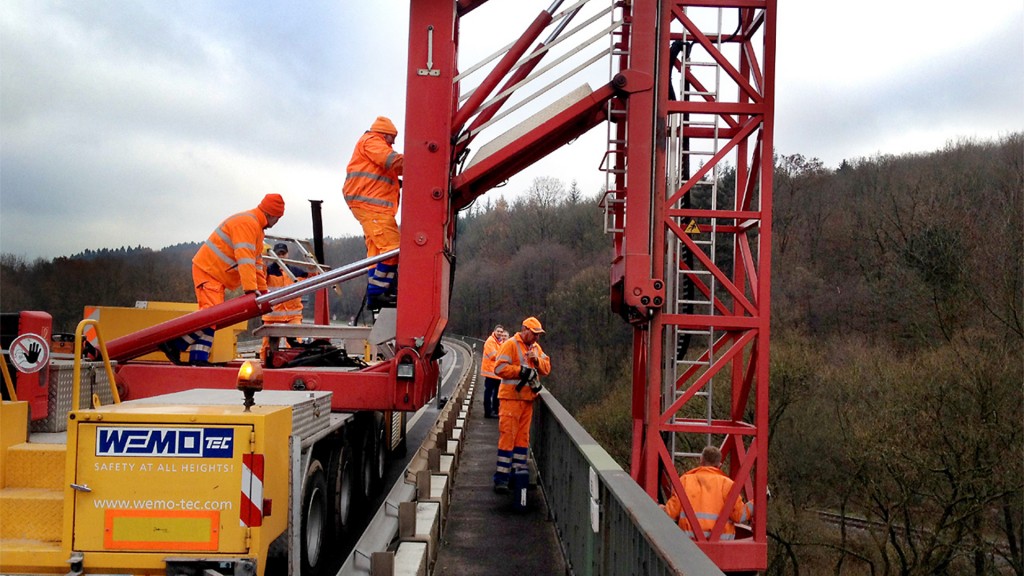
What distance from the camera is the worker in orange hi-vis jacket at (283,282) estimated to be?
1205 centimetres

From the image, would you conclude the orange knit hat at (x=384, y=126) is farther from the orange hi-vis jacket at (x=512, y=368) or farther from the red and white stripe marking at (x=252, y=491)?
the red and white stripe marking at (x=252, y=491)

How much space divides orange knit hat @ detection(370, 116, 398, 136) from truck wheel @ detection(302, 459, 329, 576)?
10.5 ft

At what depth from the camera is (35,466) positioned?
533 centimetres

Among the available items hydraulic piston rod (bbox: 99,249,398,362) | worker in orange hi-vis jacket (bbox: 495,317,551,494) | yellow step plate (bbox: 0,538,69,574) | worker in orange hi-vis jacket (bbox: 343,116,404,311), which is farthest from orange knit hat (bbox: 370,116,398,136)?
yellow step plate (bbox: 0,538,69,574)

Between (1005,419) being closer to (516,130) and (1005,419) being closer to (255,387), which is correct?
(516,130)

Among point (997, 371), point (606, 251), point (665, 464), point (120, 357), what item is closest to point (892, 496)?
point (997, 371)

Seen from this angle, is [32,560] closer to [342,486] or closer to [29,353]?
[29,353]

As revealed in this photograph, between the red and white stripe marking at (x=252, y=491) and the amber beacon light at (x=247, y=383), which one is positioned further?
the amber beacon light at (x=247, y=383)

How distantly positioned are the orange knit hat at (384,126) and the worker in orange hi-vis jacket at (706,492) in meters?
4.09

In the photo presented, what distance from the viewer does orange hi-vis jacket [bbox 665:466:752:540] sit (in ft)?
23.5

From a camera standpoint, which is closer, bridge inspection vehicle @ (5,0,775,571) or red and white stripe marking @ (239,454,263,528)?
red and white stripe marking @ (239,454,263,528)

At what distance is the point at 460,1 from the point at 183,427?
4992mm

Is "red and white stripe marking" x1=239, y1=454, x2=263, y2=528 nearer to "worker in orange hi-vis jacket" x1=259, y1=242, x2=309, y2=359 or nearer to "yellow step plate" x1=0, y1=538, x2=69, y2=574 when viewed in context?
"yellow step plate" x1=0, y1=538, x2=69, y2=574

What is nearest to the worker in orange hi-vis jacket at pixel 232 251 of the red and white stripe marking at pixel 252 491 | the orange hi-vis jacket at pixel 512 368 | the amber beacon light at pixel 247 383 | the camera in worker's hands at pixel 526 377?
the orange hi-vis jacket at pixel 512 368
